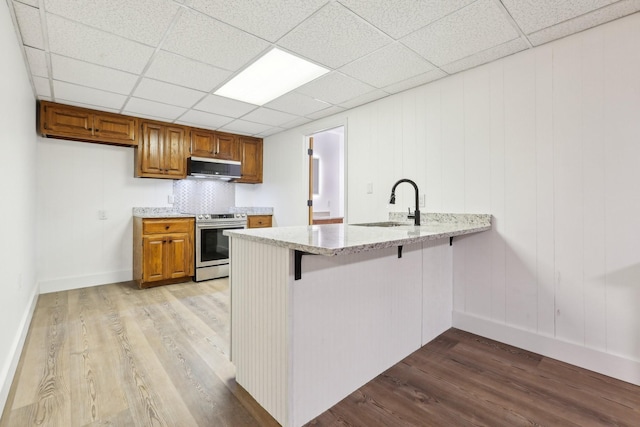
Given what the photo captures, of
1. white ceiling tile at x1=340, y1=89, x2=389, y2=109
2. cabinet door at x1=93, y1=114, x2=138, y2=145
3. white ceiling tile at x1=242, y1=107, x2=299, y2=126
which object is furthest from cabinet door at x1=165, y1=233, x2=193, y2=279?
white ceiling tile at x1=340, y1=89, x2=389, y2=109

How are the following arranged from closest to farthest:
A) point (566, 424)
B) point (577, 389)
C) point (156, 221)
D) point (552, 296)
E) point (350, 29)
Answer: point (566, 424) → point (577, 389) → point (350, 29) → point (552, 296) → point (156, 221)

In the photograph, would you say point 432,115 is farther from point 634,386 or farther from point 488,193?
point 634,386

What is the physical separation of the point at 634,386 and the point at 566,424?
0.74 meters

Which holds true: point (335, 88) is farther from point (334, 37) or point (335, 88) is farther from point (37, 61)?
point (37, 61)

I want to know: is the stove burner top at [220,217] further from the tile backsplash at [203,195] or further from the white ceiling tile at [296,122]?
the white ceiling tile at [296,122]

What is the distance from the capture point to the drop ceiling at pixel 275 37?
183 centimetres

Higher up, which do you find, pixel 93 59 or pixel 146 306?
pixel 93 59

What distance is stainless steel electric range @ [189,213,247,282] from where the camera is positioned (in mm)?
4254

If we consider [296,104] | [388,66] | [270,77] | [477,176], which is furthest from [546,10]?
[296,104]

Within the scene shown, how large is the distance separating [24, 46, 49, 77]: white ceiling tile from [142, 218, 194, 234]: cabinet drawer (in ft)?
5.84

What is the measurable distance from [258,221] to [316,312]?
A: 355 centimetres

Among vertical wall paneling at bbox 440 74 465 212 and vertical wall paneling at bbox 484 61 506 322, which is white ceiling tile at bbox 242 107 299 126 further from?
vertical wall paneling at bbox 484 61 506 322

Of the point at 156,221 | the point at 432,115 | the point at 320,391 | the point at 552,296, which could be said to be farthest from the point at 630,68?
the point at 156,221

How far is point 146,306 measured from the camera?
3.23 m
